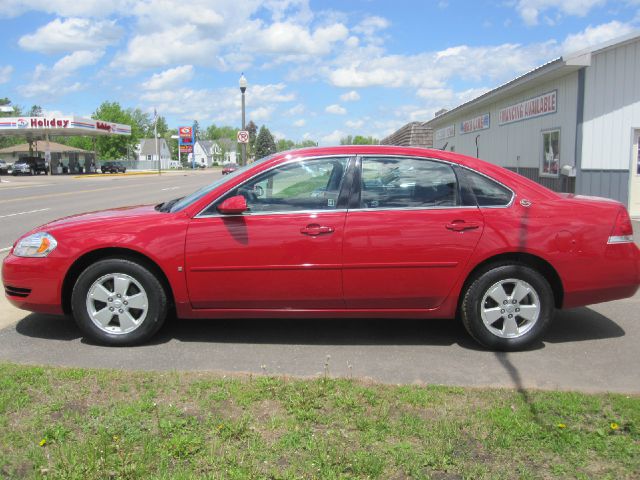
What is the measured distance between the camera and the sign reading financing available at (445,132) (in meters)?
26.5

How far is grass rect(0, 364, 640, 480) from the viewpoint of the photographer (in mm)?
2959

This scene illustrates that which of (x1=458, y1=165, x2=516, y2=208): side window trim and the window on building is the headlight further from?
the window on building

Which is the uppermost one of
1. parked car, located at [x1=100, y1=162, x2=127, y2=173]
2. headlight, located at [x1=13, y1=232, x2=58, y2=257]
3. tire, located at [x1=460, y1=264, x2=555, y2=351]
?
parked car, located at [x1=100, y1=162, x2=127, y2=173]

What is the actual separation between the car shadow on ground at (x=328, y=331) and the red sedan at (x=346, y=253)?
1.15ft

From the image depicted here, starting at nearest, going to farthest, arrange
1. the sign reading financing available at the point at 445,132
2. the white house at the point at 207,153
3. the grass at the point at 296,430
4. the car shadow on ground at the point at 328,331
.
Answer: the grass at the point at 296,430 → the car shadow on ground at the point at 328,331 → the sign reading financing available at the point at 445,132 → the white house at the point at 207,153

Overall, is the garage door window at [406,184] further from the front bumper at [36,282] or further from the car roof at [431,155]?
the front bumper at [36,282]

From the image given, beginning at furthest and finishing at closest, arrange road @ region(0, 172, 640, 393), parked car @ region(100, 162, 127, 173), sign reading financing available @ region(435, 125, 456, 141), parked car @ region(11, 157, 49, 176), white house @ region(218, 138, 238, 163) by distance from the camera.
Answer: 1. white house @ region(218, 138, 238, 163)
2. parked car @ region(100, 162, 127, 173)
3. parked car @ region(11, 157, 49, 176)
4. sign reading financing available @ region(435, 125, 456, 141)
5. road @ region(0, 172, 640, 393)

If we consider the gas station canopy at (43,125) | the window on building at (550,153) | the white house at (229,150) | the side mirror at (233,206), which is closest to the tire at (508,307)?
the side mirror at (233,206)

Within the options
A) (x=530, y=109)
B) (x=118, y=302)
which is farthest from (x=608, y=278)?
(x=530, y=109)

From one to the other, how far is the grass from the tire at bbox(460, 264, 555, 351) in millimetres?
919

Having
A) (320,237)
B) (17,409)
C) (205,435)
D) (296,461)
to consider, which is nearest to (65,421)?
(17,409)

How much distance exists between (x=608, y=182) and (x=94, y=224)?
11405 mm

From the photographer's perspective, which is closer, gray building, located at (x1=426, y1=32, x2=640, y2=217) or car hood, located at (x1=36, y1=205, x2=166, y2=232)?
car hood, located at (x1=36, y1=205, x2=166, y2=232)

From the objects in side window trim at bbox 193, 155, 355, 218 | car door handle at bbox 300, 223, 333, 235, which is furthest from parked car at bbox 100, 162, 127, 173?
car door handle at bbox 300, 223, 333, 235
